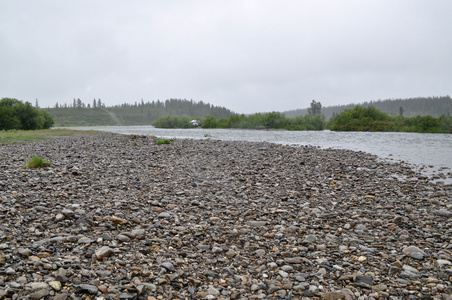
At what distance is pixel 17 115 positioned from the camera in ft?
196

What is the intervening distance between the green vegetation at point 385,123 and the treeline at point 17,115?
81.6 metres

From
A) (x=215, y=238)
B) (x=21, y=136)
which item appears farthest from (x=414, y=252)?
(x=21, y=136)

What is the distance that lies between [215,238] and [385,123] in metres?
A: 85.5

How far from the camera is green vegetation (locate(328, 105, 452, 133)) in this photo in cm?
6382

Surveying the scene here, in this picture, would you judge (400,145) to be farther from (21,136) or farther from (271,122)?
(271,122)

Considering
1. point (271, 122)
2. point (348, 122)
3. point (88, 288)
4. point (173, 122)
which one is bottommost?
point (88, 288)

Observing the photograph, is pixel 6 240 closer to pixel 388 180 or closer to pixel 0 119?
pixel 388 180

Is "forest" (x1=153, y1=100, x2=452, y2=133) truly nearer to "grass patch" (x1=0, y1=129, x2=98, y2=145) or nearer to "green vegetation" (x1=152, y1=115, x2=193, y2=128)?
"green vegetation" (x1=152, y1=115, x2=193, y2=128)

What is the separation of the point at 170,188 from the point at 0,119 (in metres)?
64.4

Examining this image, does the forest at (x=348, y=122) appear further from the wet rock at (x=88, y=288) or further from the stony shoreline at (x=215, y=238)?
the wet rock at (x=88, y=288)

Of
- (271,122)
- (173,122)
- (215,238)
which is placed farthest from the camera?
(173,122)

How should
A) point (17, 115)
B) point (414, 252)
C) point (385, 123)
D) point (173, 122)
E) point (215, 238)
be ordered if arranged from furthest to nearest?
point (173, 122) < point (385, 123) < point (17, 115) < point (215, 238) < point (414, 252)

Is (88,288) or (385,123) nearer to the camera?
(88,288)

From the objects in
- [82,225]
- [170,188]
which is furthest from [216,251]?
[170,188]
